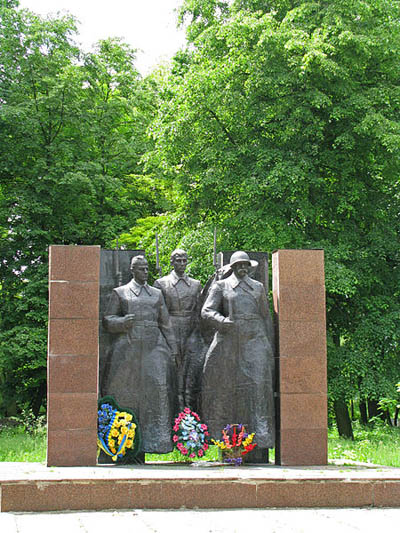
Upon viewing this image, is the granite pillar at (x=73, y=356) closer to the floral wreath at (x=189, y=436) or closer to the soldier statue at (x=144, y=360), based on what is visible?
the soldier statue at (x=144, y=360)

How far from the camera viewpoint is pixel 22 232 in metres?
20.8

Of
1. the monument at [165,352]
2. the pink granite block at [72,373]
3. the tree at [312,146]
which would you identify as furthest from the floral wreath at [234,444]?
the tree at [312,146]

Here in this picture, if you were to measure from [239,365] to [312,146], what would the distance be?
8.56 meters

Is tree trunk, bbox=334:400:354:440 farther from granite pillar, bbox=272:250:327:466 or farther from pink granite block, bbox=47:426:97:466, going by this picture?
pink granite block, bbox=47:426:97:466

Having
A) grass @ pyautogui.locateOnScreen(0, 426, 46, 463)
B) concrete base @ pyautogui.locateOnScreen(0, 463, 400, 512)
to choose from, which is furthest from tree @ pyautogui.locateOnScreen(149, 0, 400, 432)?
concrete base @ pyautogui.locateOnScreen(0, 463, 400, 512)

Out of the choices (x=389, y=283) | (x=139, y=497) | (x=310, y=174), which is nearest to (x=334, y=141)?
(x=310, y=174)

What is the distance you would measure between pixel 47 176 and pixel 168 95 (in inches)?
158

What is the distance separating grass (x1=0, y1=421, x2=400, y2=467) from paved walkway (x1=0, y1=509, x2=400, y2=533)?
3155mm

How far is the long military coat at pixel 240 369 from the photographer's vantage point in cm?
1000

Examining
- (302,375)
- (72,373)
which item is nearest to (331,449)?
(302,375)

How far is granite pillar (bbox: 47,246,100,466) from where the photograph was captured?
942 cm

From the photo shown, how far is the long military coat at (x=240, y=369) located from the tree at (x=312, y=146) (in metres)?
6.24

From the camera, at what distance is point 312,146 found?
685 inches

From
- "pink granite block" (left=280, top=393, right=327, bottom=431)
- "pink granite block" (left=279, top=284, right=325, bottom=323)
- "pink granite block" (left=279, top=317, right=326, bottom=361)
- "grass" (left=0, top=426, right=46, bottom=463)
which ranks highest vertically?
"pink granite block" (left=279, top=284, right=325, bottom=323)
